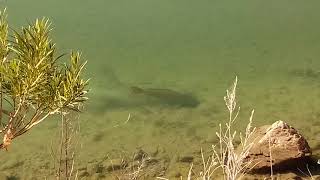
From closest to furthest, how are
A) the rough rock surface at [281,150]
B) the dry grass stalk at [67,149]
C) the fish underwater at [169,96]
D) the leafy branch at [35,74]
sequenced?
the leafy branch at [35,74] → the dry grass stalk at [67,149] → the rough rock surface at [281,150] → the fish underwater at [169,96]

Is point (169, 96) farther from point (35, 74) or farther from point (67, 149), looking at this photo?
point (35, 74)

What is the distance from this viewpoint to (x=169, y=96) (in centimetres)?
830

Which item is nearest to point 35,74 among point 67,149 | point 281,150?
point 67,149

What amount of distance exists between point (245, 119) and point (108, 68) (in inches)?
115

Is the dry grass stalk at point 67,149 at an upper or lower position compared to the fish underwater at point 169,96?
lower

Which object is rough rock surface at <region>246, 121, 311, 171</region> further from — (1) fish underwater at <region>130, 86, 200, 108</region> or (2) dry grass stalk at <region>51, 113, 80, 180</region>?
(1) fish underwater at <region>130, 86, 200, 108</region>

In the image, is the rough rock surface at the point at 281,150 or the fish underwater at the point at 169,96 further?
the fish underwater at the point at 169,96

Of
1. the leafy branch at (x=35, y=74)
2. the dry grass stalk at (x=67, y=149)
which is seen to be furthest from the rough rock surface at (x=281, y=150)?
the leafy branch at (x=35, y=74)

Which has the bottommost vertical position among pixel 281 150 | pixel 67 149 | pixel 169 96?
pixel 67 149

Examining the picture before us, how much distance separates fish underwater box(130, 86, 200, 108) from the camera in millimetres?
8078

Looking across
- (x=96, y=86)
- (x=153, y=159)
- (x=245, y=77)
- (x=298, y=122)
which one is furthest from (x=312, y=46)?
(x=153, y=159)

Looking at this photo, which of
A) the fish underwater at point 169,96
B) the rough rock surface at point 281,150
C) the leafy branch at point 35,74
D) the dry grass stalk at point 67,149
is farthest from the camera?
the fish underwater at point 169,96

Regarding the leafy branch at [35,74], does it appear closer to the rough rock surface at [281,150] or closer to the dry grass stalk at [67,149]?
the dry grass stalk at [67,149]

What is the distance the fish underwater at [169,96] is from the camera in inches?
318
